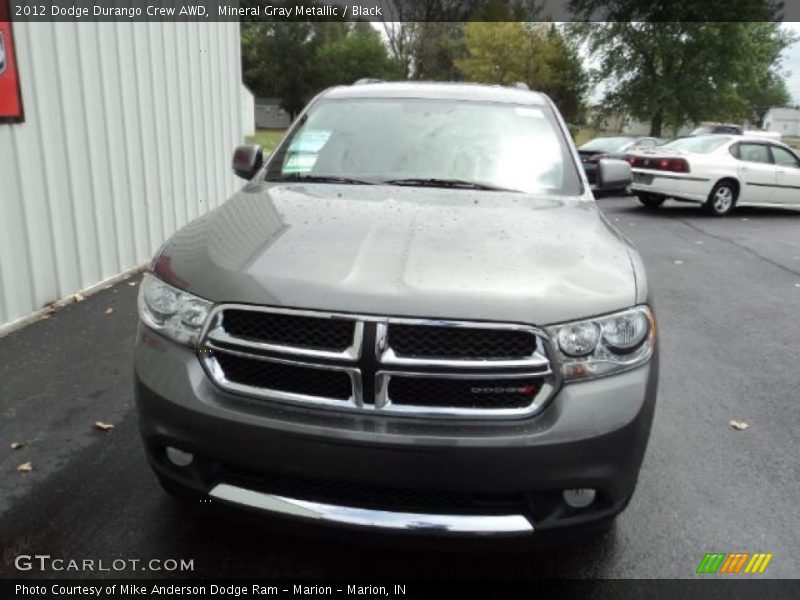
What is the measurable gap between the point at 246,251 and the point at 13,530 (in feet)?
4.99

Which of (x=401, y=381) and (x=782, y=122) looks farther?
(x=782, y=122)

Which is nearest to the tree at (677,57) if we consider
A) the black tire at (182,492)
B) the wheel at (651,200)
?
the wheel at (651,200)

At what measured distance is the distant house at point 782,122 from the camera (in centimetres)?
10481

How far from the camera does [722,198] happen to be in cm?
1279

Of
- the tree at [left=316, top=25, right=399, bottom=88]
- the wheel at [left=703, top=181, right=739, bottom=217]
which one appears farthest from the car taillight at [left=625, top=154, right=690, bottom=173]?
the tree at [left=316, top=25, right=399, bottom=88]

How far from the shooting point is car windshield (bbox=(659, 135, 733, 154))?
41.8 feet

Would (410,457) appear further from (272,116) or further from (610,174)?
(272,116)

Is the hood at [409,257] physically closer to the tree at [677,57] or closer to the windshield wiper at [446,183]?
the windshield wiper at [446,183]

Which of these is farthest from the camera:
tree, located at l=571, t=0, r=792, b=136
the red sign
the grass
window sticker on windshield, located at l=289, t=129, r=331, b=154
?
tree, located at l=571, t=0, r=792, b=136

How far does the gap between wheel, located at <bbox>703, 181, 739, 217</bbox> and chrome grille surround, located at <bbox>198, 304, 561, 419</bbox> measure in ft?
39.6

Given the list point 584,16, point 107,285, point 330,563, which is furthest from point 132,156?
point 584,16

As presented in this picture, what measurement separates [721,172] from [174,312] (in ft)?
40.9

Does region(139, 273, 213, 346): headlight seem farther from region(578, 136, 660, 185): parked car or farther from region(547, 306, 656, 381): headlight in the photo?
region(578, 136, 660, 185): parked car

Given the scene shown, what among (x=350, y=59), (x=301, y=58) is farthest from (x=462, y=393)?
(x=301, y=58)
